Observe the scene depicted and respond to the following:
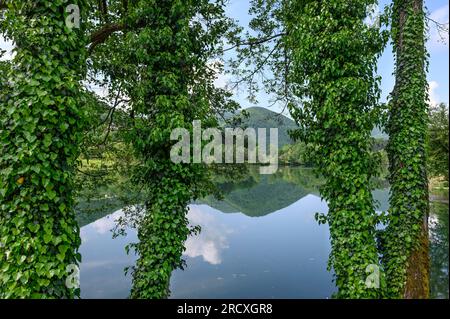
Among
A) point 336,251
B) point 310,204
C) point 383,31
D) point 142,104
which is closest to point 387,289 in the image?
point 336,251

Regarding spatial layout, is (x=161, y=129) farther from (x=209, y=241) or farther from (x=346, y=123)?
(x=209, y=241)

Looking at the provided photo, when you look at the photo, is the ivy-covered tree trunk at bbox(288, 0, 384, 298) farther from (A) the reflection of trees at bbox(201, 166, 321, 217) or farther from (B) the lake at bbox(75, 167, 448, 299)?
(A) the reflection of trees at bbox(201, 166, 321, 217)

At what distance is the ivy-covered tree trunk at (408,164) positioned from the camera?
5.66 metres

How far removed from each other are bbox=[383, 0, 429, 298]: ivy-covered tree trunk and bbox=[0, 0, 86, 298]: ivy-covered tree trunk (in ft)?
17.9

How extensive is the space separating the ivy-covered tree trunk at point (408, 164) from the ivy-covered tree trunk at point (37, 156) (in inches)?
215

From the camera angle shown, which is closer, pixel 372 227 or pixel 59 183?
pixel 59 183

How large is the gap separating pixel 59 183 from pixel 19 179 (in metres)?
0.45

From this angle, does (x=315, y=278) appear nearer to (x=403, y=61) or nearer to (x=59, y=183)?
(x=403, y=61)

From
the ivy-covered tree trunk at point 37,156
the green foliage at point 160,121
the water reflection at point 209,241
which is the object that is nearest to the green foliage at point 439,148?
the water reflection at point 209,241

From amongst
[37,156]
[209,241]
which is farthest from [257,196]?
[37,156]

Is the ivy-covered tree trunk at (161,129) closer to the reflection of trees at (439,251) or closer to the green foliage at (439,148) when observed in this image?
the reflection of trees at (439,251)

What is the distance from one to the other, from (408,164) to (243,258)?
11.4m

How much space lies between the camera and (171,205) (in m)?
5.83
